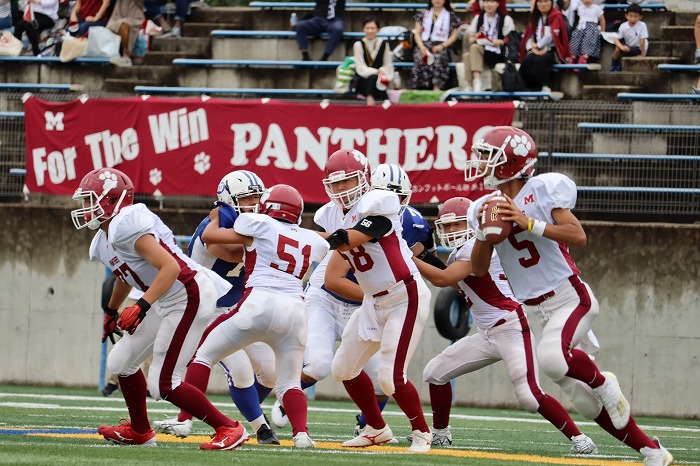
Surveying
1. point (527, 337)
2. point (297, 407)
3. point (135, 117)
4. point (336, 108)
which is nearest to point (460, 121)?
point (336, 108)

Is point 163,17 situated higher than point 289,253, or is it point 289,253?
point 163,17

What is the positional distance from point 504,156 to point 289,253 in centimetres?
154

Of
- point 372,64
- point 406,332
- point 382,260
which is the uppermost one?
point 372,64

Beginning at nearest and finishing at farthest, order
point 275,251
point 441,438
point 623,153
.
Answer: point 275,251, point 441,438, point 623,153

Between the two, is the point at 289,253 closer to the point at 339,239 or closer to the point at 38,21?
the point at 339,239

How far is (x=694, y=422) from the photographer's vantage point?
13.0 m

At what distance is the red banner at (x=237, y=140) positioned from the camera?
14305 millimetres

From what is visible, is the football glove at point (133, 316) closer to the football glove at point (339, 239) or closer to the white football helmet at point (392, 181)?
the football glove at point (339, 239)

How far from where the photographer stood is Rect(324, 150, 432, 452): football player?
820cm

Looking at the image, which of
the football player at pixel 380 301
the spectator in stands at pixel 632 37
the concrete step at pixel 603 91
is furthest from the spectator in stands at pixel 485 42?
the football player at pixel 380 301

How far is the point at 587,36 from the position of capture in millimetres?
15336

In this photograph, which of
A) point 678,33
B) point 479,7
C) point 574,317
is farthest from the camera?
point 479,7

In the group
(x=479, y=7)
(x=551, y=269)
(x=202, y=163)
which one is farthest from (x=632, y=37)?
(x=551, y=269)

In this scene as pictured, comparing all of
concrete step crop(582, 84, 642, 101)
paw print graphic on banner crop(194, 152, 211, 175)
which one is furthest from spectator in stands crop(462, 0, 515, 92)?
paw print graphic on banner crop(194, 152, 211, 175)
